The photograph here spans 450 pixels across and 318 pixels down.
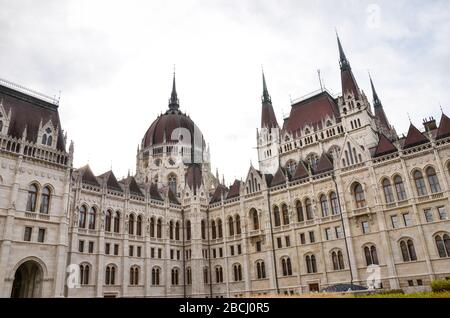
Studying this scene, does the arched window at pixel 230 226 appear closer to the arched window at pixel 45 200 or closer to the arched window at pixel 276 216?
the arched window at pixel 276 216

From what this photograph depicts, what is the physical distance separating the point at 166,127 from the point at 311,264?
43.6 metres

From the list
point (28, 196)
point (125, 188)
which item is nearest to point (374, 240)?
point (125, 188)

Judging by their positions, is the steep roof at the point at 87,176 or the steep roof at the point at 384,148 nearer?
the steep roof at the point at 384,148

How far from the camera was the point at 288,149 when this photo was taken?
57.9m

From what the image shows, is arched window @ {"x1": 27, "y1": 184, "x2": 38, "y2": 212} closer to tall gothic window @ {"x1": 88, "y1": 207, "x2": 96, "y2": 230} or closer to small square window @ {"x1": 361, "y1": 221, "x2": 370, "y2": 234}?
tall gothic window @ {"x1": 88, "y1": 207, "x2": 96, "y2": 230}

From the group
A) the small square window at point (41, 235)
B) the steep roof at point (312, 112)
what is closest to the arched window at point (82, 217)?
the small square window at point (41, 235)

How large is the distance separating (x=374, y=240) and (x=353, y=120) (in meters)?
19.4

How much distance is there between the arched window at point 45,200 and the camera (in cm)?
3562

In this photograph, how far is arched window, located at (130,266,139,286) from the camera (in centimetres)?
4466

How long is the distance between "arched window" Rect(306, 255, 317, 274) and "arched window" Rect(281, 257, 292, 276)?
245 centimetres

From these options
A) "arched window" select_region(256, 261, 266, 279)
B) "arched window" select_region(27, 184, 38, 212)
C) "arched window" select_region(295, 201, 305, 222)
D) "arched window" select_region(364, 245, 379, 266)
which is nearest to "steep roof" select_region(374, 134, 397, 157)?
"arched window" select_region(364, 245, 379, 266)

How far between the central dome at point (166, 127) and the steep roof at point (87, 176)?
26442 millimetres

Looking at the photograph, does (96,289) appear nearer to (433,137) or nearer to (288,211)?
(288,211)
